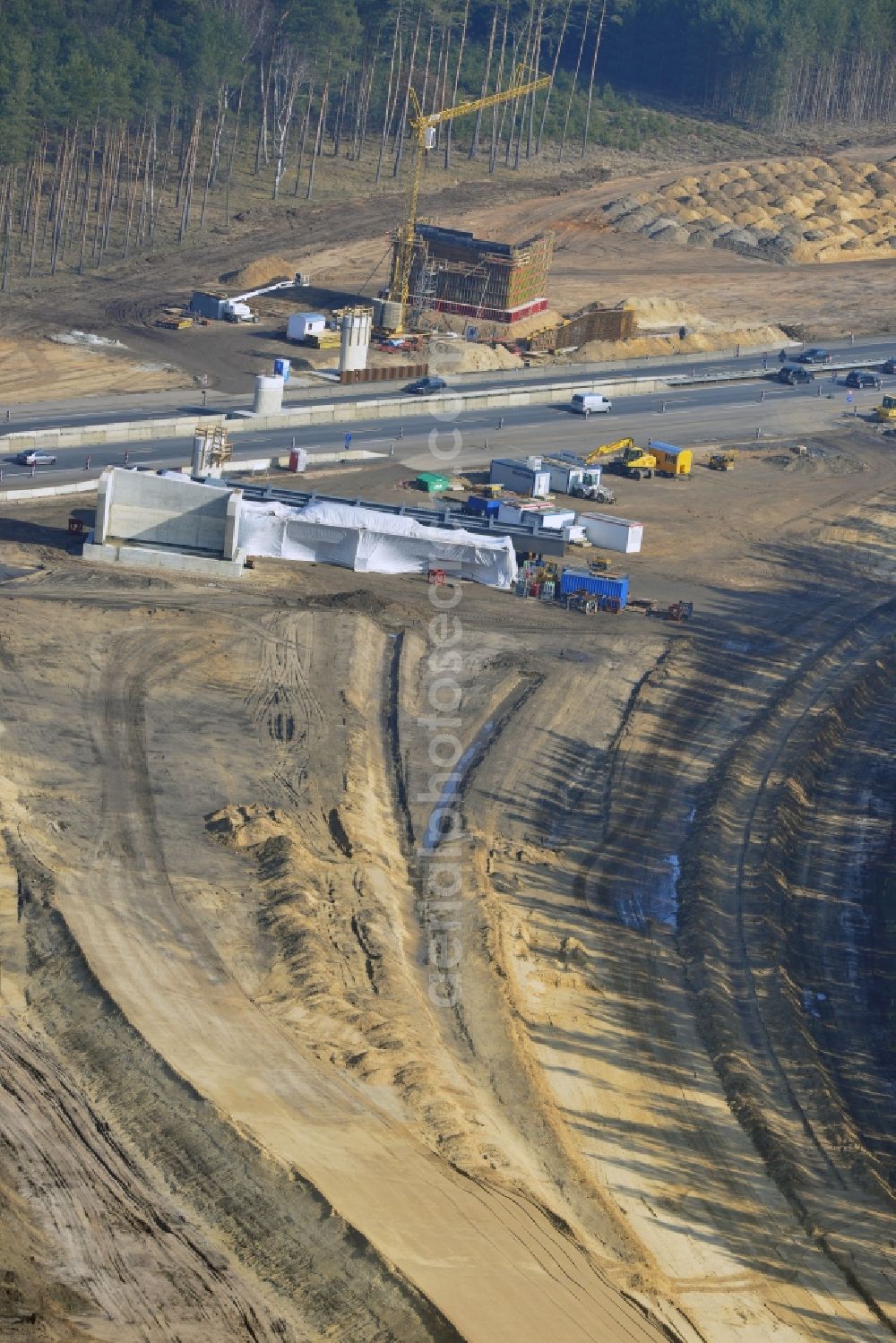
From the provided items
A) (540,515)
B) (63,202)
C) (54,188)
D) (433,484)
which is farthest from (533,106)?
(540,515)

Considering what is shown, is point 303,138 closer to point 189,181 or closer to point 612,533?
point 189,181

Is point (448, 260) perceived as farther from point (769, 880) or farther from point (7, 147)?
point (769, 880)

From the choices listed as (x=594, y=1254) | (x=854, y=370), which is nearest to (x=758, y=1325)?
(x=594, y=1254)

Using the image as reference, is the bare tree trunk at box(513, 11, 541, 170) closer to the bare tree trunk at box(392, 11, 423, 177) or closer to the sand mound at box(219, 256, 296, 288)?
the bare tree trunk at box(392, 11, 423, 177)

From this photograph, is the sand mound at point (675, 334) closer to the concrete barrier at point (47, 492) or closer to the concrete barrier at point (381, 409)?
the concrete barrier at point (381, 409)

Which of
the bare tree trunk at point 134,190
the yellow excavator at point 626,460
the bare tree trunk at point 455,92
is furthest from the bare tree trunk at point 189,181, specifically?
the yellow excavator at point 626,460

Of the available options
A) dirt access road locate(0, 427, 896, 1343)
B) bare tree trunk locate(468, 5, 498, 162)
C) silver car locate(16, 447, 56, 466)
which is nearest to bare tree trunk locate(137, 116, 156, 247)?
bare tree trunk locate(468, 5, 498, 162)
